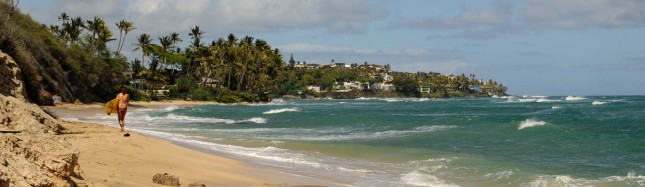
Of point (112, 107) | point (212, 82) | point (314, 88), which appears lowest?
point (112, 107)

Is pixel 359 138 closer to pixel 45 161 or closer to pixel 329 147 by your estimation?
pixel 329 147

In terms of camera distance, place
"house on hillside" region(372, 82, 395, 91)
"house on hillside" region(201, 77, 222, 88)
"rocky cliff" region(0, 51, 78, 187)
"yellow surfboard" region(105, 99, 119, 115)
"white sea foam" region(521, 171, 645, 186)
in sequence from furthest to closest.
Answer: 1. "house on hillside" region(372, 82, 395, 91)
2. "house on hillside" region(201, 77, 222, 88)
3. "yellow surfboard" region(105, 99, 119, 115)
4. "white sea foam" region(521, 171, 645, 186)
5. "rocky cliff" region(0, 51, 78, 187)

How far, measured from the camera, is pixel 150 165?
11.5 metres

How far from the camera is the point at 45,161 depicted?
20.6 ft

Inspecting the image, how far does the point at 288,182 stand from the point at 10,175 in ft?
22.2

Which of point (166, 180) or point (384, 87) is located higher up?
point (384, 87)

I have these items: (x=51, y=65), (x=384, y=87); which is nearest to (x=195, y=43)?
(x=51, y=65)

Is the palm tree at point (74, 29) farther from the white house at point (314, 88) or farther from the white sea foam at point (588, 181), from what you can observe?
the white house at point (314, 88)

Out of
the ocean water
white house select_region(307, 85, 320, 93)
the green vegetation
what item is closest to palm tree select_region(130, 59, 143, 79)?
the green vegetation

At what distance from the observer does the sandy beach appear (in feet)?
30.7

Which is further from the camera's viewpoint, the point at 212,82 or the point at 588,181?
the point at 212,82

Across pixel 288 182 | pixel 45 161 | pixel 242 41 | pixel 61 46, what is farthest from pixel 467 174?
pixel 242 41

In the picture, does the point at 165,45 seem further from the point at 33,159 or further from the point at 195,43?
the point at 33,159

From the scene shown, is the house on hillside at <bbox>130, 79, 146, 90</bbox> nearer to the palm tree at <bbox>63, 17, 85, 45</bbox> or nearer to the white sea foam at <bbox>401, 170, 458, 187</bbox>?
the palm tree at <bbox>63, 17, 85, 45</bbox>
